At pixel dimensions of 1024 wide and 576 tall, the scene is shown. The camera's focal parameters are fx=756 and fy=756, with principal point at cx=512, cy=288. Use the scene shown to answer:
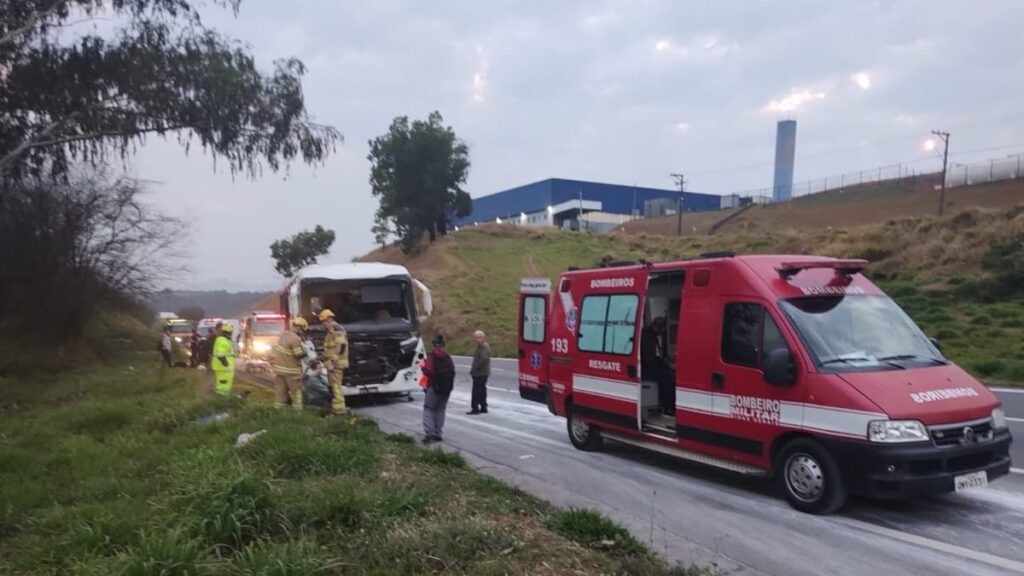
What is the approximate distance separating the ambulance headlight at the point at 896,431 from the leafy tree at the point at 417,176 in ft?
178

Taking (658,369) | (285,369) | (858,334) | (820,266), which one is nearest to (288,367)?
(285,369)

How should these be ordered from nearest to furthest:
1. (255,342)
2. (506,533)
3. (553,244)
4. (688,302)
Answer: (506,533) → (688,302) → (255,342) → (553,244)

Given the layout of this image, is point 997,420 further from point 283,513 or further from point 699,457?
point 283,513

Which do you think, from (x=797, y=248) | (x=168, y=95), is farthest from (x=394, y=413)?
(x=797, y=248)

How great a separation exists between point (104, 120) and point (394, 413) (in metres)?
10.7

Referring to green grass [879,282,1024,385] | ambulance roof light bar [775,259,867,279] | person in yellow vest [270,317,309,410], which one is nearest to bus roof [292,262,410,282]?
person in yellow vest [270,317,309,410]

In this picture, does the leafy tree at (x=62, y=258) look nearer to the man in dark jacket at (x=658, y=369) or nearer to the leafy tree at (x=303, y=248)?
the man in dark jacket at (x=658, y=369)

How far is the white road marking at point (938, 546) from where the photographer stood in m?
5.57

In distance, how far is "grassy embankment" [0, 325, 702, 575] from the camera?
4.68 meters

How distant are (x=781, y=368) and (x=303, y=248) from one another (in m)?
73.3

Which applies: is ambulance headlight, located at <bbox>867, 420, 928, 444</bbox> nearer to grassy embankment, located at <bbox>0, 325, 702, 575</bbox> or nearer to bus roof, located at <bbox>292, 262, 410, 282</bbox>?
grassy embankment, located at <bbox>0, 325, 702, 575</bbox>

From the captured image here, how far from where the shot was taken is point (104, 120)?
59.8 ft

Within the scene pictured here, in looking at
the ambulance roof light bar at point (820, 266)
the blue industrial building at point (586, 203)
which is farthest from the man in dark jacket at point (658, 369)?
the blue industrial building at point (586, 203)

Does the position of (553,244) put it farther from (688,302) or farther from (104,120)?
(688,302)
